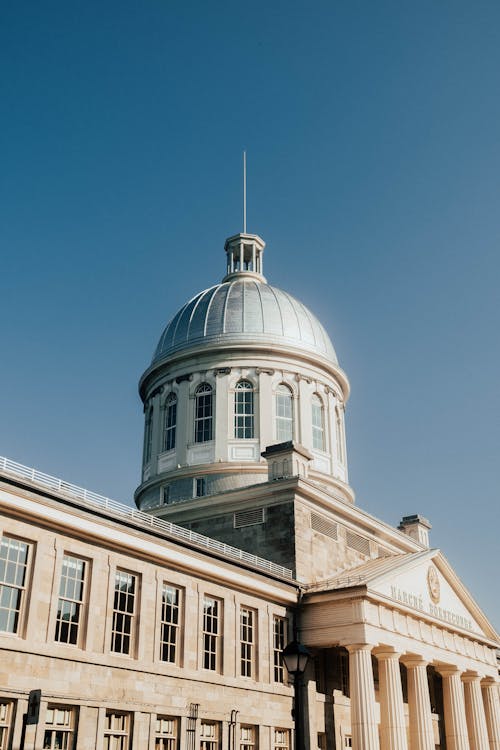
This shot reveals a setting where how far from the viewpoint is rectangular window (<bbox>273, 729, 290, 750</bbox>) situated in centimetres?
3281

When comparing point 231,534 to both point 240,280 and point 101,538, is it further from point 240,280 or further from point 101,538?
point 240,280

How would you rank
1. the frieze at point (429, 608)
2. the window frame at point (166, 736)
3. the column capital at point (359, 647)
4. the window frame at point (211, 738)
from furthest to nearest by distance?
the frieze at point (429, 608) → the column capital at point (359, 647) → the window frame at point (211, 738) → the window frame at point (166, 736)

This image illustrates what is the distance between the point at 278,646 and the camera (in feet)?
113

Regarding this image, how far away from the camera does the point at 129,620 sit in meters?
27.9

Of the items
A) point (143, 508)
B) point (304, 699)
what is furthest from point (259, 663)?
point (143, 508)

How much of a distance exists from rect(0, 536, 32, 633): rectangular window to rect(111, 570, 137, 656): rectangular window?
3809 mm

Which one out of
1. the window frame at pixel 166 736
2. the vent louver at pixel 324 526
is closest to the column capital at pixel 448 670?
the vent louver at pixel 324 526

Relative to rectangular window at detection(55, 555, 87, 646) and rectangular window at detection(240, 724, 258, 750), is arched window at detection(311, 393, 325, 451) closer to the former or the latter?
rectangular window at detection(240, 724, 258, 750)

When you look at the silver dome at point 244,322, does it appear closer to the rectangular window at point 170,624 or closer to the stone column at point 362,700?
the stone column at point 362,700

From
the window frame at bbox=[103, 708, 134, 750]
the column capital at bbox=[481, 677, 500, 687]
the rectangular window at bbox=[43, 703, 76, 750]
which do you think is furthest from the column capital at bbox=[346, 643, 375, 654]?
the column capital at bbox=[481, 677, 500, 687]

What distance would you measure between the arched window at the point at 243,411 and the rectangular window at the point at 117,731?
22817mm

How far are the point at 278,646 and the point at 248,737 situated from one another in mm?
3957

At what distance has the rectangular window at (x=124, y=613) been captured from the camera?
27.3 metres

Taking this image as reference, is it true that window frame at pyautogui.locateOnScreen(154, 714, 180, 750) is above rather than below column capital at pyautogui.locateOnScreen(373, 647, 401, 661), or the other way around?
below
